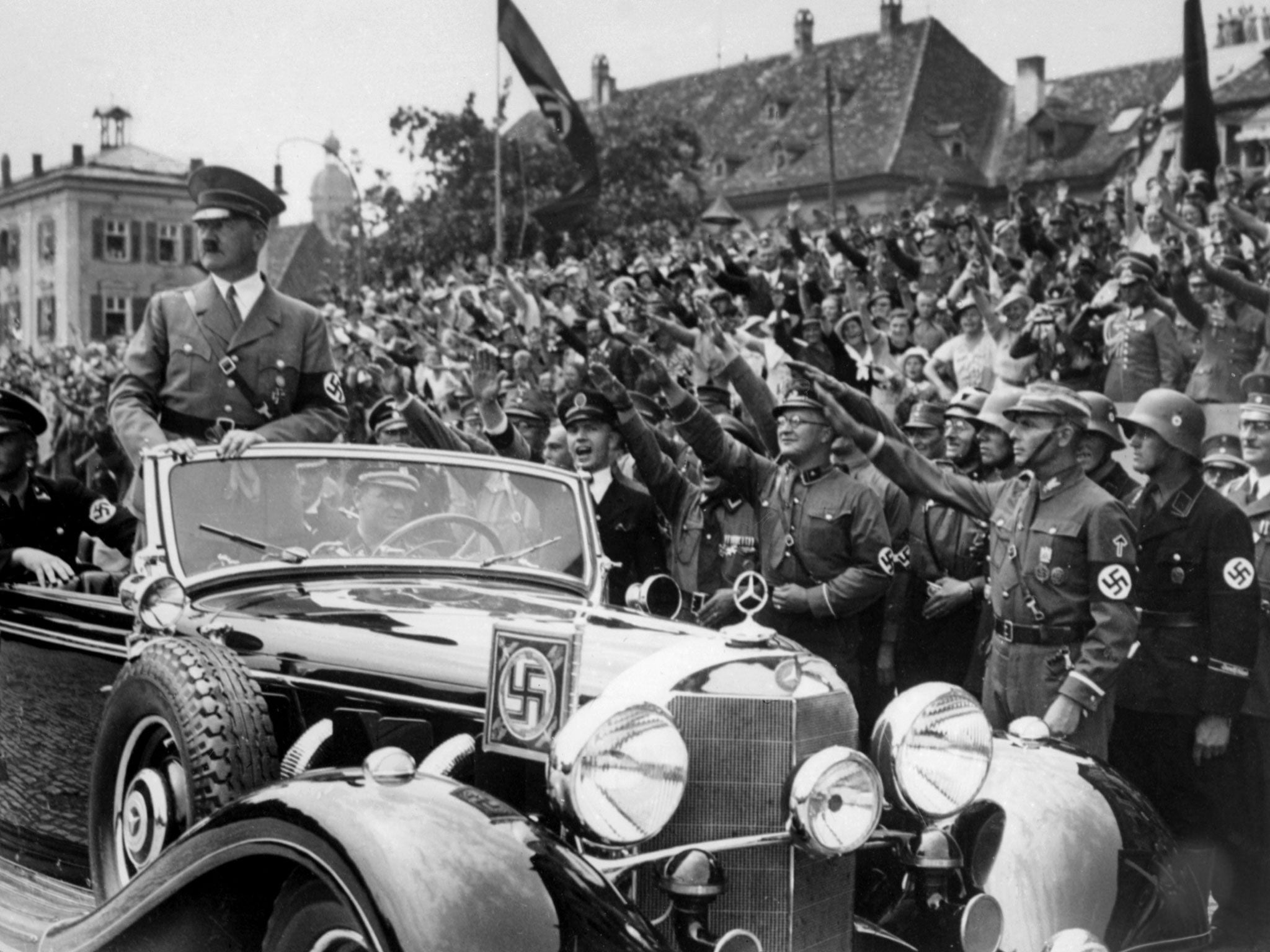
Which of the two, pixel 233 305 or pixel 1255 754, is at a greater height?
pixel 233 305

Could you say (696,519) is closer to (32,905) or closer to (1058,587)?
(1058,587)

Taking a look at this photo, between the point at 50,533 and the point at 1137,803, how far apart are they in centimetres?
425

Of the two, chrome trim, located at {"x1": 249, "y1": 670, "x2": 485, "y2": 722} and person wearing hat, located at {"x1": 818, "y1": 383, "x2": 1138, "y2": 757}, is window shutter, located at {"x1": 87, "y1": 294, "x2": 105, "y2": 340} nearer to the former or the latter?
person wearing hat, located at {"x1": 818, "y1": 383, "x2": 1138, "y2": 757}

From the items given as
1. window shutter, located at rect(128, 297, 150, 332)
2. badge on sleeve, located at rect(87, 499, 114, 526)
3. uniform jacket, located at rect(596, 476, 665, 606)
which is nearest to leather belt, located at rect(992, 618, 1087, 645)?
uniform jacket, located at rect(596, 476, 665, 606)

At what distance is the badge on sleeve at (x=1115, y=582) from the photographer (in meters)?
5.23

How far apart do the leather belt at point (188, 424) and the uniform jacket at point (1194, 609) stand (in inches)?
133

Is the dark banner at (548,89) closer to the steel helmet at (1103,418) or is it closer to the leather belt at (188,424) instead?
the steel helmet at (1103,418)

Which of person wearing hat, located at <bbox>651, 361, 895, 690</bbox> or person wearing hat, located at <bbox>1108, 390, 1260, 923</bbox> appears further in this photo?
person wearing hat, located at <bbox>651, 361, 895, 690</bbox>

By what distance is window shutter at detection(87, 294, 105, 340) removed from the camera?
2764cm

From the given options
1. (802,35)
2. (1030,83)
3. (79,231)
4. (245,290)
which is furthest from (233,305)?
(802,35)

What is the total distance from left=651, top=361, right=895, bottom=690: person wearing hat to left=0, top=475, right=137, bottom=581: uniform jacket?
2.25m

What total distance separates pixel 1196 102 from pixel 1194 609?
288 inches

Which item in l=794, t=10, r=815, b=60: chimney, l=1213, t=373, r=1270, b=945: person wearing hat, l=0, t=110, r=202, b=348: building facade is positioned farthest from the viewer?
l=794, t=10, r=815, b=60: chimney

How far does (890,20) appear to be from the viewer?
42.4 m
